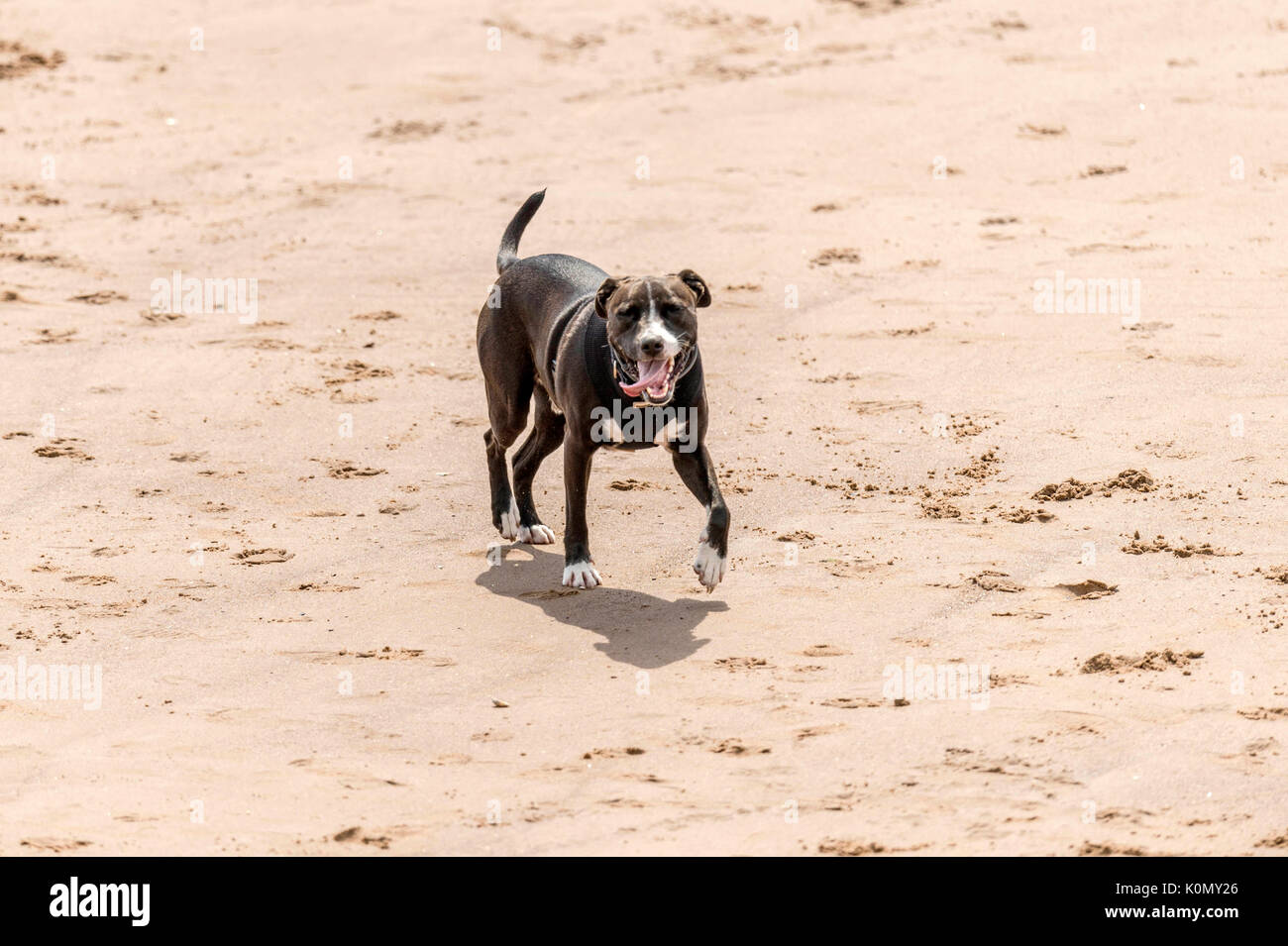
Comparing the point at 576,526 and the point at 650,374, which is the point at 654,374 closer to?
the point at 650,374

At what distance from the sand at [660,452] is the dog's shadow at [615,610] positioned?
29mm

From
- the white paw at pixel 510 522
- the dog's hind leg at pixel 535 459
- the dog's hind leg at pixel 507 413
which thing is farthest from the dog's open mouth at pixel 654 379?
the white paw at pixel 510 522

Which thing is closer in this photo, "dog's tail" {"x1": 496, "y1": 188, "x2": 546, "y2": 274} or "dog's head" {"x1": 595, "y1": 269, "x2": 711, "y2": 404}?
"dog's head" {"x1": 595, "y1": 269, "x2": 711, "y2": 404}

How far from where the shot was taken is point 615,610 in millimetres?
6805

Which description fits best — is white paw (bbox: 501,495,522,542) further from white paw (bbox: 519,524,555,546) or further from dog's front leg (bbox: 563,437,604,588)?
dog's front leg (bbox: 563,437,604,588)

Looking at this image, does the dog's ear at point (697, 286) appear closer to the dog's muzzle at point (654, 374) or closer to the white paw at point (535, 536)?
the dog's muzzle at point (654, 374)

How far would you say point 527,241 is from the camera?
11625 millimetres

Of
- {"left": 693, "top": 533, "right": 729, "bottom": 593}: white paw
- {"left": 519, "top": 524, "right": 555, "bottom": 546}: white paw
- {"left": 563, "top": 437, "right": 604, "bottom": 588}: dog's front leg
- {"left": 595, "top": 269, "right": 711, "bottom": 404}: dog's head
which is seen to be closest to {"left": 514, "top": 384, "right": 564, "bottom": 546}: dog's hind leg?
{"left": 519, "top": 524, "right": 555, "bottom": 546}: white paw

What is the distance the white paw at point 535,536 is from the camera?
7.68 meters

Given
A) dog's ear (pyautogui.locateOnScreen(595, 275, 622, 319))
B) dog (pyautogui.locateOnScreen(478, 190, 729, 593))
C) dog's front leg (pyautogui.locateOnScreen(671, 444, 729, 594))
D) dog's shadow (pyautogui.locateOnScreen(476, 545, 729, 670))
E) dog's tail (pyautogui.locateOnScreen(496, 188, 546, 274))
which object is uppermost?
dog's tail (pyautogui.locateOnScreen(496, 188, 546, 274))

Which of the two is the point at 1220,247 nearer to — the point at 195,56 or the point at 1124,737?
the point at 1124,737

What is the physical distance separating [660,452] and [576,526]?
1.63m

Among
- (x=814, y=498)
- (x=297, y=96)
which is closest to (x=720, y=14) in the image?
(x=297, y=96)

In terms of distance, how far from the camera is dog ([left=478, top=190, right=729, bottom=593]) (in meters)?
6.51
